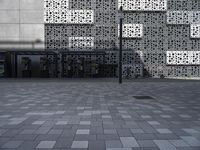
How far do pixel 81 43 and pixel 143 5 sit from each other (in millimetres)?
8990

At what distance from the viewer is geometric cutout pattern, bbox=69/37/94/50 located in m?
28.3

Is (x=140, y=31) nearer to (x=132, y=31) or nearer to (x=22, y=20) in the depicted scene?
(x=132, y=31)

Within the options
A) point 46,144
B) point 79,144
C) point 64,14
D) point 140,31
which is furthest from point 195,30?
point 46,144

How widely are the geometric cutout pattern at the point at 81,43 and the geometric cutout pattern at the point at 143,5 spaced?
567 cm

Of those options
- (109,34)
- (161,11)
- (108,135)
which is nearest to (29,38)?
(109,34)

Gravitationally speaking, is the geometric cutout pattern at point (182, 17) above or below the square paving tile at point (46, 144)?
above

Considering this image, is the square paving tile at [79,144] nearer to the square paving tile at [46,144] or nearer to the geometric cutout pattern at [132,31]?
the square paving tile at [46,144]

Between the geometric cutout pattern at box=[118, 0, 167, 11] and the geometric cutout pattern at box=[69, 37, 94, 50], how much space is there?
5672mm

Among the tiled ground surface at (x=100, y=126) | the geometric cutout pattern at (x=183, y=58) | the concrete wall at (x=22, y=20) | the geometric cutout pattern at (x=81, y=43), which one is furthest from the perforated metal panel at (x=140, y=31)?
the tiled ground surface at (x=100, y=126)

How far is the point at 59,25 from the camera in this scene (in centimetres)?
2825

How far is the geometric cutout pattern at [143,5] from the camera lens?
92.6 feet

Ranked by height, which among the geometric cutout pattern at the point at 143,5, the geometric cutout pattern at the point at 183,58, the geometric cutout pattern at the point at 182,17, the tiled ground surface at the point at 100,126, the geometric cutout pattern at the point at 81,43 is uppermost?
the geometric cutout pattern at the point at 143,5

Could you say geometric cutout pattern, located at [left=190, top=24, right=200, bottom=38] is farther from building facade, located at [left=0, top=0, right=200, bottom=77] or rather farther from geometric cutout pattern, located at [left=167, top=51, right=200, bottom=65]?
geometric cutout pattern, located at [left=167, top=51, right=200, bottom=65]

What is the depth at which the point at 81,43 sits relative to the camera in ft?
92.9
